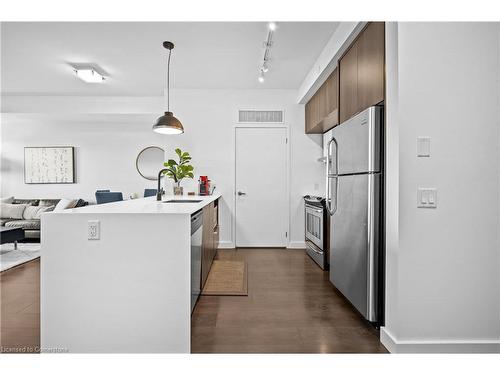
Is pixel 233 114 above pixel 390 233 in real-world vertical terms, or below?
above

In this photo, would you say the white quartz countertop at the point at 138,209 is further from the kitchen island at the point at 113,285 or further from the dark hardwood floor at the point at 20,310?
the dark hardwood floor at the point at 20,310

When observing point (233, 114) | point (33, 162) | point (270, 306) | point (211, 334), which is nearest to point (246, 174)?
point (233, 114)

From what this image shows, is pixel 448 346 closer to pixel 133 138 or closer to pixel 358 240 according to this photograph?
pixel 358 240

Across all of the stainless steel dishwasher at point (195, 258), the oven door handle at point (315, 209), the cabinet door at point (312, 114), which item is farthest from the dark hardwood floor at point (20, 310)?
the cabinet door at point (312, 114)

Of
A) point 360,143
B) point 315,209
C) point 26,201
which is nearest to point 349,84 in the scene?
point 360,143

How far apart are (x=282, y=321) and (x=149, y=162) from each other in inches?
186

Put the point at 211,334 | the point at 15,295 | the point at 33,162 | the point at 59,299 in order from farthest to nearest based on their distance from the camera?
the point at 33,162 < the point at 15,295 < the point at 211,334 < the point at 59,299

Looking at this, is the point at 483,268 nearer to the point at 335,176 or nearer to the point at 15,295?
the point at 335,176

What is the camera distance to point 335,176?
8.95ft

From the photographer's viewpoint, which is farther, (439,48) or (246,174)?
(246,174)

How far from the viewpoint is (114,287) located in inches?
66.1

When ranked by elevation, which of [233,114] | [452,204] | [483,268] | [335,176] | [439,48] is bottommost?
[483,268]

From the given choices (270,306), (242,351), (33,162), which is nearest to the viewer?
(242,351)

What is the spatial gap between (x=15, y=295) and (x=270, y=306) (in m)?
2.49
